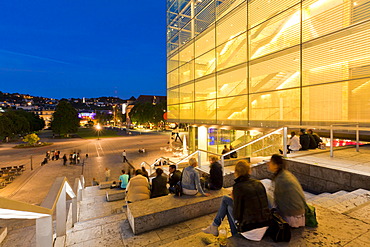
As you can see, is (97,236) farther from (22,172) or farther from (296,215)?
(22,172)

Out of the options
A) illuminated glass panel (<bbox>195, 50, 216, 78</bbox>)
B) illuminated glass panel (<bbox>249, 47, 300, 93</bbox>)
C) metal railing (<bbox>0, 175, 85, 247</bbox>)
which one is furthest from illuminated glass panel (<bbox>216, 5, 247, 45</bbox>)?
metal railing (<bbox>0, 175, 85, 247</bbox>)

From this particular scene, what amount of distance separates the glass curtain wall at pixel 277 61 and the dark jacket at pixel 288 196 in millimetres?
Answer: 8258

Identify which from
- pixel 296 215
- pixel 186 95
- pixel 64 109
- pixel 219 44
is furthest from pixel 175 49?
pixel 64 109

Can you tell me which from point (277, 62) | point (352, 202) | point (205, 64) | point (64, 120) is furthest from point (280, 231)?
point (64, 120)

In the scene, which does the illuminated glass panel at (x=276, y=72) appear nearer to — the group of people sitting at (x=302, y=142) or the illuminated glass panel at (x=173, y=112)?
the group of people sitting at (x=302, y=142)

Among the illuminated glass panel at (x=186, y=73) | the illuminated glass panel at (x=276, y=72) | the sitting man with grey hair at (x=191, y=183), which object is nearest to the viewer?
the sitting man with grey hair at (x=191, y=183)

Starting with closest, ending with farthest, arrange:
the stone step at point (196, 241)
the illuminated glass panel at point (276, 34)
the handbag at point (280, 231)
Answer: the handbag at point (280, 231), the stone step at point (196, 241), the illuminated glass panel at point (276, 34)

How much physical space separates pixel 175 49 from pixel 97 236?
21.7 m

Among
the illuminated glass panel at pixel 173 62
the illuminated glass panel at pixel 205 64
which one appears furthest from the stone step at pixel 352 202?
the illuminated glass panel at pixel 173 62

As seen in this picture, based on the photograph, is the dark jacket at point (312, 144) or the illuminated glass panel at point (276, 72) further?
the illuminated glass panel at point (276, 72)

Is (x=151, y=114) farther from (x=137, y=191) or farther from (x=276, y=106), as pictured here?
(x=137, y=191)

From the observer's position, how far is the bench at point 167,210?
163 inches

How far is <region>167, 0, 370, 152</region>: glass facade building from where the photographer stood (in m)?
8.81

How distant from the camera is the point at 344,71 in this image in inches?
355
